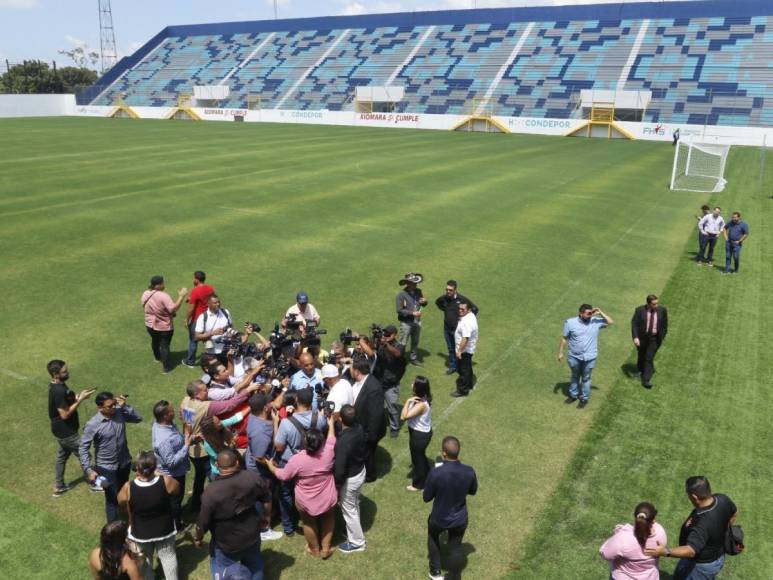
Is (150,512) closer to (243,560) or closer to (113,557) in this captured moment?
(113,557)

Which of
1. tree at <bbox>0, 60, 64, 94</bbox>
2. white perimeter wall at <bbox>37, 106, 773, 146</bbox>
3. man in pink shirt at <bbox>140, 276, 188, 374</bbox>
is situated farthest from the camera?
tree at <bbox>0, 60, 64, 94</bbox>

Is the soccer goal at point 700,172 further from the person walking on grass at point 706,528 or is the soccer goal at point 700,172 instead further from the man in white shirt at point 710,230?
the person walking on grass at point 706,528

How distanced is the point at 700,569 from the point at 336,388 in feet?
13.0

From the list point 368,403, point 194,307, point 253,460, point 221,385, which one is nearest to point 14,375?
point 194,307

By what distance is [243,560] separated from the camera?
17.2 feet

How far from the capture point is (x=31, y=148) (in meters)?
35.2

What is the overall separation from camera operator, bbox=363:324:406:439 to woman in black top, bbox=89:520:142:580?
13.3ft

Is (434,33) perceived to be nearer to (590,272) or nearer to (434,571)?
(590,272)

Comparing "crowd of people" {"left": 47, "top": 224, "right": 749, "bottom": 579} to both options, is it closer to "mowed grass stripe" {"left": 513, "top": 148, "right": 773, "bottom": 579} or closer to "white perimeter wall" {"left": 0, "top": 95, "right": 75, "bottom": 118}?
"mowed grass stripe" {"left": 513, "top": 148, "right": 773, "bottom": 579}

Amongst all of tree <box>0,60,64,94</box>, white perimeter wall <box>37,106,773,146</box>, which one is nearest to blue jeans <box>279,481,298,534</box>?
white perimeter wall <box>37,106,773,146</box>

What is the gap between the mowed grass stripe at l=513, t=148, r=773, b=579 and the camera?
6352 millimetres

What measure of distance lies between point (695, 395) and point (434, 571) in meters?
5.96

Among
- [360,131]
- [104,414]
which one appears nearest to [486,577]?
[104,414]

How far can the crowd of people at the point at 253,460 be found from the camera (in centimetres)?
512
